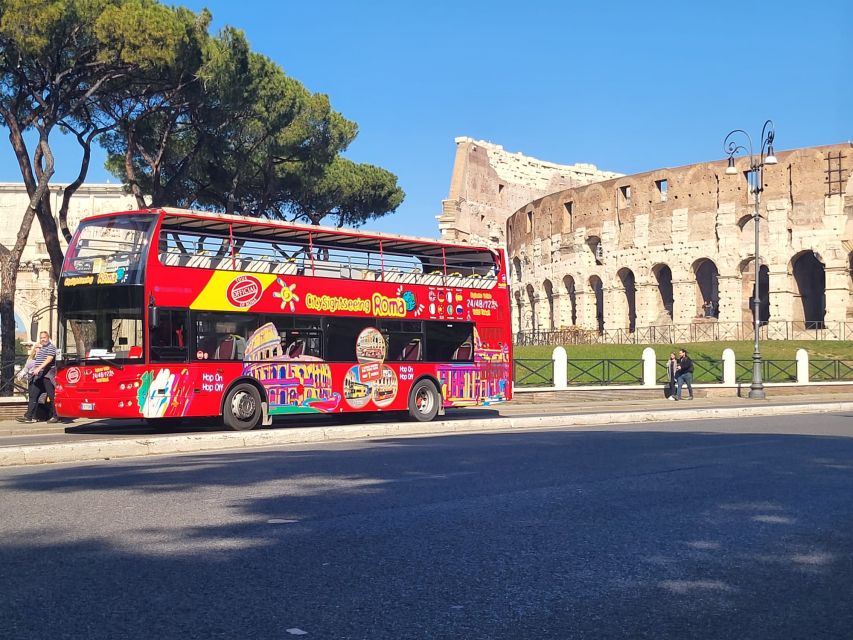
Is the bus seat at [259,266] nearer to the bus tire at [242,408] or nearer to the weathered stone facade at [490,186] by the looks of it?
the bus tire at [242,408]

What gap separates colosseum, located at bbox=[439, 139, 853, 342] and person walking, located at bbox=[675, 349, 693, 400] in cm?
1708

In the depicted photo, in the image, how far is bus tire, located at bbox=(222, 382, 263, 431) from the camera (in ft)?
52.3

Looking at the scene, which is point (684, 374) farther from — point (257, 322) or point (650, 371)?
point (257, 322)

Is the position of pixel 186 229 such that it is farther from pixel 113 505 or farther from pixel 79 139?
pixel 79 139

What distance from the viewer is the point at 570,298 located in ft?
191

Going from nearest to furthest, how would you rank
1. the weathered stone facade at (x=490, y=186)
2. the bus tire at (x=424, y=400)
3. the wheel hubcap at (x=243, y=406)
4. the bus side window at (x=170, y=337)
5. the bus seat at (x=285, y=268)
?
1. the bus side window at (x=170, y=337)
2. the wheel hubcap at (x=243, y=406)
3. the bus seat at (x=285, y=268)
4. the bus tire at (x=424, y=400)
5. the weathered stone facade at (x=490, y=186)

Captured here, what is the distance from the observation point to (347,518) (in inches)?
268

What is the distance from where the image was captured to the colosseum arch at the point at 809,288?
48000 mm

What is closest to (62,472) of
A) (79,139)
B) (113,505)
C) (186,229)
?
(113,505)

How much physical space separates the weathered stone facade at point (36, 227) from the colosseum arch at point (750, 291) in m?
34.9

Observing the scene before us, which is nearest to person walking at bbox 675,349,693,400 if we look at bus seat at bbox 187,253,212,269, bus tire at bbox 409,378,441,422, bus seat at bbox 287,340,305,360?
bus tire at bbox 409,378,441,422

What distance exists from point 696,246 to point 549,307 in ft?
41.1

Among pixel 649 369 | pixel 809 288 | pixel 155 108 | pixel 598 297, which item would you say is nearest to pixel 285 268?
pixel 155 108

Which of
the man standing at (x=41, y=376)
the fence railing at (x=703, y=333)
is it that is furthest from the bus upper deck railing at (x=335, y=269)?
the fence railing at (x=703, y=333)
